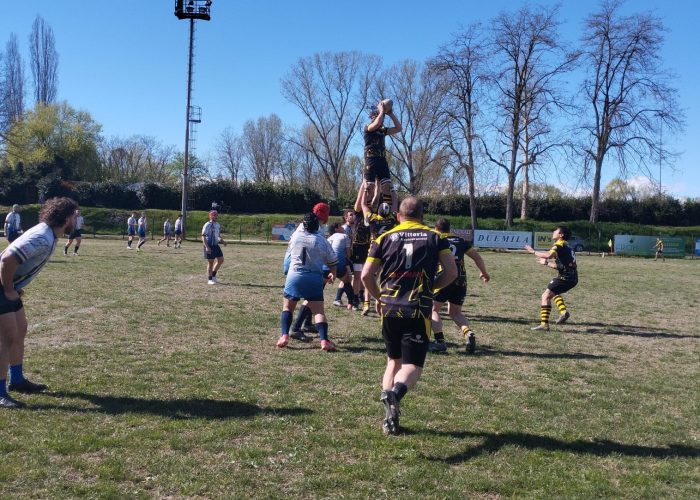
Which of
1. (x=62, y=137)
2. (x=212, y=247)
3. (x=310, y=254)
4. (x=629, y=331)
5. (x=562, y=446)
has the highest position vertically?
(x=62, y=137)

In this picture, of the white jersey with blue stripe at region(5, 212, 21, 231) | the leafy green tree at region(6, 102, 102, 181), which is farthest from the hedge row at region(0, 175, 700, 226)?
the white jersey with blue stripe at region(5, 212, 21, 231)

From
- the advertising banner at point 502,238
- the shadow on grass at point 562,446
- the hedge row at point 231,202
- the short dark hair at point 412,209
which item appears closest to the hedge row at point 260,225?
the hedge row at point 231,202

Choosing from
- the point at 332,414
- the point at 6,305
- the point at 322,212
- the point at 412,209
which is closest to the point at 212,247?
the point at 322,212

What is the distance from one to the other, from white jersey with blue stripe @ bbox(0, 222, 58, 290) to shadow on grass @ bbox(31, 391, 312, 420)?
1.19 meters

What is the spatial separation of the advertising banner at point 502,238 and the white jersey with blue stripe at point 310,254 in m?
37.3

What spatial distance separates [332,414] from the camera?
219 inches

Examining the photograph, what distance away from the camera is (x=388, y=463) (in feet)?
14.7

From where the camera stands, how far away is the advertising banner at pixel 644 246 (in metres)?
43.2

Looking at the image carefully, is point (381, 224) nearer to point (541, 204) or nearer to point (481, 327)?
point (481, 327)

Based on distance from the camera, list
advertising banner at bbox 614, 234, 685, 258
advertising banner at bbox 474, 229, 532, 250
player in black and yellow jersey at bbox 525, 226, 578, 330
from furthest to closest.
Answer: advertising banner at bbox 474, 229, 532, 250 < advertising banner at bbox 614, 234, 685, 258 < player in black and yellow jersey at bbox 525, 226, 578, 330

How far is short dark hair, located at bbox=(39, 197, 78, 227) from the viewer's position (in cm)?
561

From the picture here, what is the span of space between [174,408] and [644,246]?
4430 centimetres

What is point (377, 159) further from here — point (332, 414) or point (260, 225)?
point (260, 225)

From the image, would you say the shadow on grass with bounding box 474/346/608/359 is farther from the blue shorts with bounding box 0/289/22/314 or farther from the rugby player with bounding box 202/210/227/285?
the rugby player with bounding box 202/210/227/285
